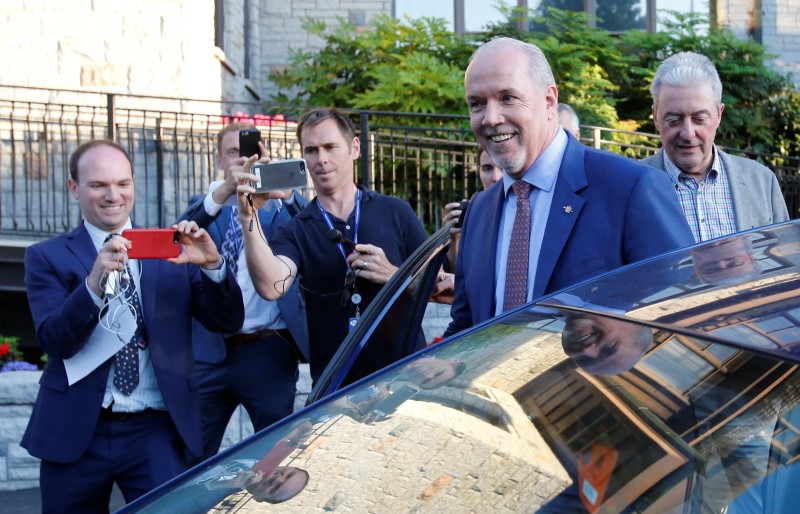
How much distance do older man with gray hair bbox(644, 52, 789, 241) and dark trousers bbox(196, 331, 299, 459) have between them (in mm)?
1909

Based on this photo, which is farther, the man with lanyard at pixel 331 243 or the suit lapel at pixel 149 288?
the man with lanyard at pixel 331 243

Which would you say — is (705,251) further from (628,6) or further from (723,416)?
(628,6)

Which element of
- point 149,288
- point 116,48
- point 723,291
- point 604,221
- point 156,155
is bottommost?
point 149,288

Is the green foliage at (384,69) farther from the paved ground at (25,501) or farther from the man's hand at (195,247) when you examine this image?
the man's hand at (195,247)

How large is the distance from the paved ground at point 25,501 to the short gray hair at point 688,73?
3.85m

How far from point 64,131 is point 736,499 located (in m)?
9.00

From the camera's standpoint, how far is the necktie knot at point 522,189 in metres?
2.84

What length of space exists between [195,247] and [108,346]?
1.51ft

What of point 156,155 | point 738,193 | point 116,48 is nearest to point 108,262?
point 738,193

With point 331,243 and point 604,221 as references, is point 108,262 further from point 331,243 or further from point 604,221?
point 604,221

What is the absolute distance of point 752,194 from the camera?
3.70 meters

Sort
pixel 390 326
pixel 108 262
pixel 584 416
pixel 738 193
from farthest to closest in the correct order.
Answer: pixel 738 193, pixel 108 262, pixel 390 326, pixel 584 416

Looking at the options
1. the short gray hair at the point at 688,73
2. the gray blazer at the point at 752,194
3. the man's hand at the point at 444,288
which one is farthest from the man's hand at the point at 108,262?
the short gray hair at the point at 688,73

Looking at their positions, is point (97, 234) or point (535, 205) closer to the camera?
point (535, 205)
